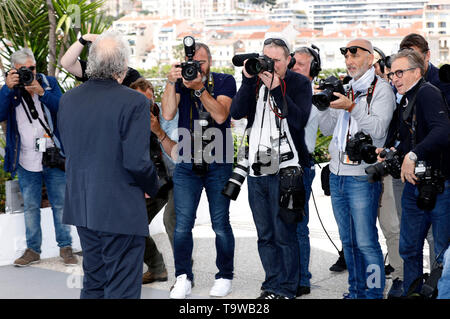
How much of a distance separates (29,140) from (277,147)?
7.58 ft

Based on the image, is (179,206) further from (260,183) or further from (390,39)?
(390,39)

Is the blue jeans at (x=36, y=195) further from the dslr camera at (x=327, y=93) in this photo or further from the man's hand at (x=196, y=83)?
the dslr camera at (x=327, y=93)

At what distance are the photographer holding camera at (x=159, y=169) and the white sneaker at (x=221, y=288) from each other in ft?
1.73

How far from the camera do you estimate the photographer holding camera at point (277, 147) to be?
3.94 m

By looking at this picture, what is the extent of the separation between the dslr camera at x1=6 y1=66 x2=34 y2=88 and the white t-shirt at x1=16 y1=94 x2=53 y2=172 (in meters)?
0.25

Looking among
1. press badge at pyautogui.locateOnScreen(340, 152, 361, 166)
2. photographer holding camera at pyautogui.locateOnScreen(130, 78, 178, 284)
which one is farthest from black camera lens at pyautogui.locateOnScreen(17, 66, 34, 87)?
press badge at pyautogui.locateOnScreen(340, 152, 361, 166)

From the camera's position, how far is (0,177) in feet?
20.7

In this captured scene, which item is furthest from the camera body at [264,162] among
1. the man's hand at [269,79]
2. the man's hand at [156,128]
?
the man's hand at [156,128]

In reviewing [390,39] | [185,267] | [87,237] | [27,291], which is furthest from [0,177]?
[390,39]

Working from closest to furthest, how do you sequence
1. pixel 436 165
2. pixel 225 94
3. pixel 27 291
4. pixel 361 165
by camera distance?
pixel 436 165 → pixel 361 165 → pixel 225 94 → pixel 27 291

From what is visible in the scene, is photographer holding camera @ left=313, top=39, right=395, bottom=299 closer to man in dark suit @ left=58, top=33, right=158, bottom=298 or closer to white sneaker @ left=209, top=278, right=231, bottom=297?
white sneaker @ left=209, top=278, right=231, bottom=297

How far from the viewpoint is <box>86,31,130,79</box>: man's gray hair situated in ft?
10.2

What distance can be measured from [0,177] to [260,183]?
10.7 ft

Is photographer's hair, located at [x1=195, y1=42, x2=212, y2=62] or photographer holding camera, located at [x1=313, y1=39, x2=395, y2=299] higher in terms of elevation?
photographer's hair, located at [x1=195, y1=42, x2=212, y2=62]
